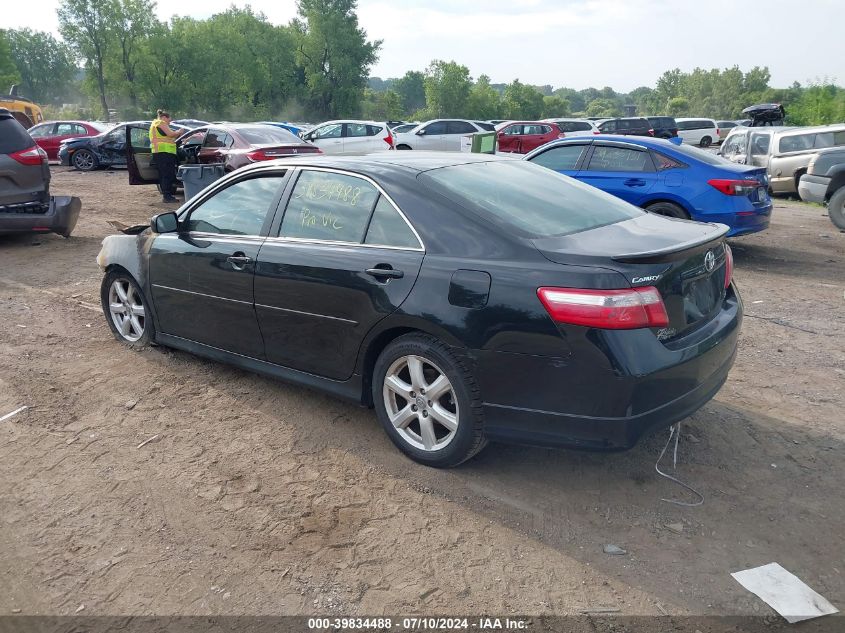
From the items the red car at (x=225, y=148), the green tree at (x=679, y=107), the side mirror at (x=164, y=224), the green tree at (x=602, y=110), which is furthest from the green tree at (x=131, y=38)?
the green tree at (x=679, y=107)

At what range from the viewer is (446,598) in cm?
273

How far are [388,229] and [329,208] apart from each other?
506 millimetres

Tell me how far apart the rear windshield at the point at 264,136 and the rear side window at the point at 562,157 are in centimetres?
662

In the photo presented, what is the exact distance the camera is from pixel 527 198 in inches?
153

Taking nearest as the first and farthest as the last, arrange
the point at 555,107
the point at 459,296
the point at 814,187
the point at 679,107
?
the point at 459,296
the point at 814,187
the point at 679,107
the point at 555,107

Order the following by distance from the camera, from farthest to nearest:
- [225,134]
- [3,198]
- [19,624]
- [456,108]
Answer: [456,108] < [225,134] < [3,198] < [19,624]

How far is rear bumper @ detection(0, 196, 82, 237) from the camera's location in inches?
365

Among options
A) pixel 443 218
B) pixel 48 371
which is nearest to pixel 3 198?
pixel 48 371

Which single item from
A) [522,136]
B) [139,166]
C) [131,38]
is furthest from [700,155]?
[131,38]

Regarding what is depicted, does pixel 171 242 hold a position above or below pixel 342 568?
above

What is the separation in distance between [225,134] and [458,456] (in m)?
12.8

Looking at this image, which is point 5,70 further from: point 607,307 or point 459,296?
point 607,307

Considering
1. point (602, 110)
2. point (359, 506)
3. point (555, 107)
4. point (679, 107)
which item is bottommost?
point (359, 506)

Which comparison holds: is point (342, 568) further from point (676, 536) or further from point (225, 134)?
point (225, 134)
